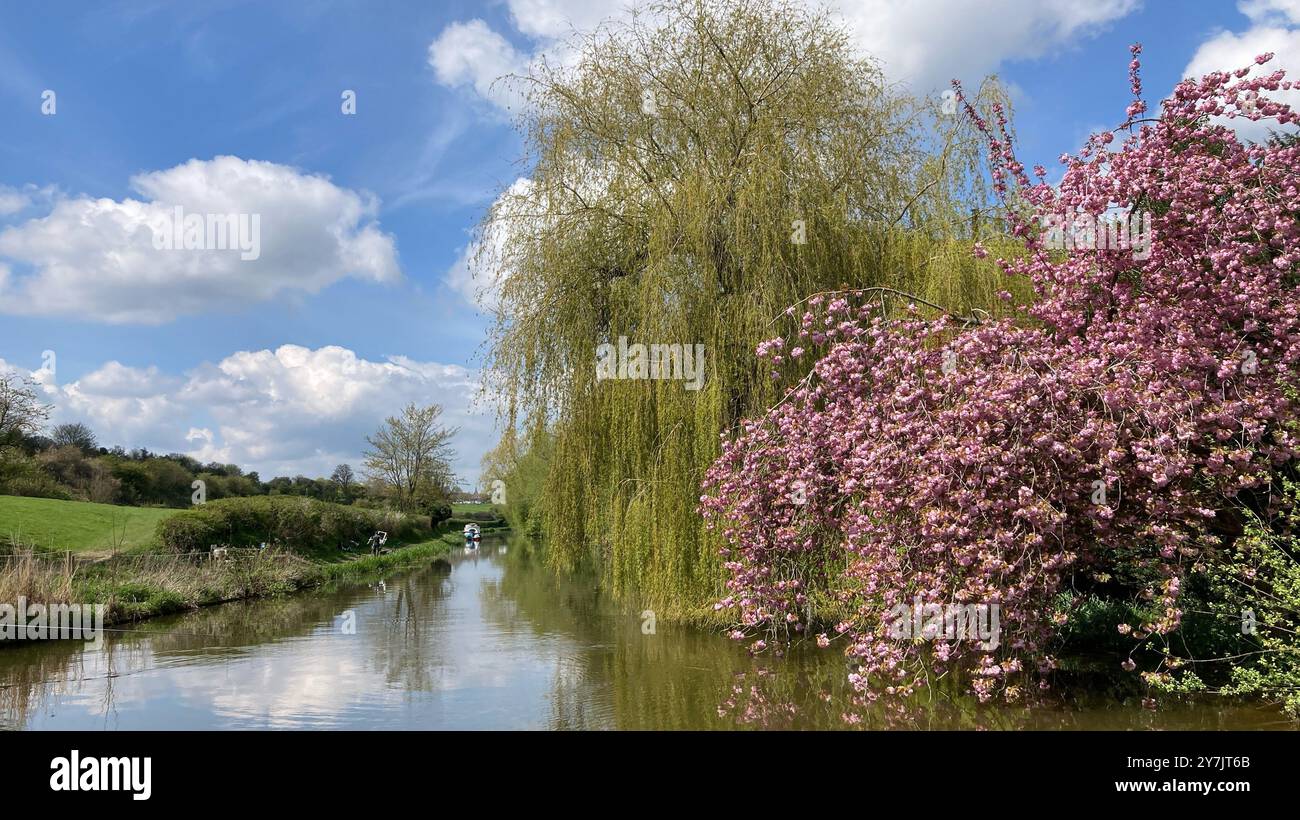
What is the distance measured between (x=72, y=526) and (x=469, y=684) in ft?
56.4

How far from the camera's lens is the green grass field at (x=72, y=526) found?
1867 centimetres

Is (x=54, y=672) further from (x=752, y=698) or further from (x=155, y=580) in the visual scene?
(x=752, y=698)

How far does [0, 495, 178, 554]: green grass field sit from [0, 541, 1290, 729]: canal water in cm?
517

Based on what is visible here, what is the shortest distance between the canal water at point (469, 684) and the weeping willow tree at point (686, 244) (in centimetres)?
136

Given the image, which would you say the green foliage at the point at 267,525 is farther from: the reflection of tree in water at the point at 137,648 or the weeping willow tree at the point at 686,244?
the weeping willow tree at the point at 686,244

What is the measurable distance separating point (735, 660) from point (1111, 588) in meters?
4.33

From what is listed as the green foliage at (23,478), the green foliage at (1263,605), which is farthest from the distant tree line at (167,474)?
the green foliage at (1263,605)

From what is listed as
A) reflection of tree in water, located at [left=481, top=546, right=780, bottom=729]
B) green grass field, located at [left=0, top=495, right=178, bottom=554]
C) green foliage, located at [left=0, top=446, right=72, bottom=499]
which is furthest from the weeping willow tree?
green foliage, located at [left=0, top=446, right=72, bottom=499]

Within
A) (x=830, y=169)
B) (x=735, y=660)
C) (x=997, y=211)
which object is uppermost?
(x=830, y=169)

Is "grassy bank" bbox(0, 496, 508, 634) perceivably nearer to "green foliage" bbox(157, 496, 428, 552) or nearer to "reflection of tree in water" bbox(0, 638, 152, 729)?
"green foliage" bbox(157, 496, 428, 552)
